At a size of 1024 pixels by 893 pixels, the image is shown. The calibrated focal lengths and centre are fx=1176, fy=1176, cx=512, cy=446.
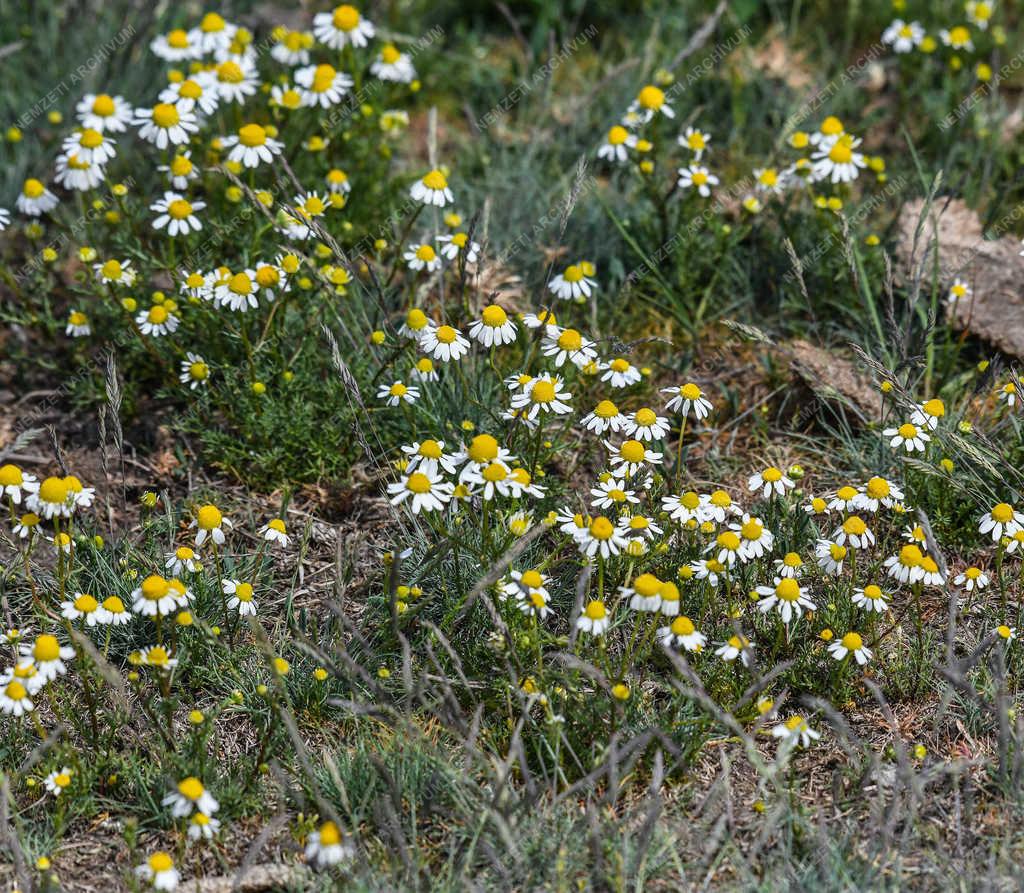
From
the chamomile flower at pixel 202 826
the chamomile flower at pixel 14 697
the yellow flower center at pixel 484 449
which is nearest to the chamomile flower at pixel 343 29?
the yellow flower center at pixel 484 449

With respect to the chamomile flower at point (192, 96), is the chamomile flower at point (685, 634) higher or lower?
lower

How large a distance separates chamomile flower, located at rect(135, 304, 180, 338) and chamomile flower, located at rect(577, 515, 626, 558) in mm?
1839

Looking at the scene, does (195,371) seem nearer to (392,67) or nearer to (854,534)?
(392,67)

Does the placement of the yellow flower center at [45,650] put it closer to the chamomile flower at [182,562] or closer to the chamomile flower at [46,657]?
the chamomile flower at [46,657]

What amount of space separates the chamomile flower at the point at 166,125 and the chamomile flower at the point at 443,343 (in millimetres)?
1410

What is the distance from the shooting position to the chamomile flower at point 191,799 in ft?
9.80

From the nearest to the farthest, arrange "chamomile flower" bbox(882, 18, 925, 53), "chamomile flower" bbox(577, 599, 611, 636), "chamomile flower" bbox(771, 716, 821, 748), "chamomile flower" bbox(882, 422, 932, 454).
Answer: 1. "chamomile flower" bbox(771, 716, 821, 748)
2. "chamomile flower" bbox(577, 599, 611, 636)
3. "chamomile flower" bbox(882, 422, 932, 454)
4. "chamomile flower" bbox(882, 18, 925, 53)

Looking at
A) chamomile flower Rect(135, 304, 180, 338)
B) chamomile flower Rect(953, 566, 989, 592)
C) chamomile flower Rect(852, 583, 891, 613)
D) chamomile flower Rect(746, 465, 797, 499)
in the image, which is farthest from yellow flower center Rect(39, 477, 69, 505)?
chamomile flower Rect(953, 566, 989, 592)

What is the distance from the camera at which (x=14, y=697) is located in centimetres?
309

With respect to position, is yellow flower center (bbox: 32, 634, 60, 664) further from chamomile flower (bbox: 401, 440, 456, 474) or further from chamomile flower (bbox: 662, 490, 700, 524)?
chamomile flower (bbox: 662, 490, 700, 524)

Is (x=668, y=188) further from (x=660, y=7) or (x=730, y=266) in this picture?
(x=660, y=7)

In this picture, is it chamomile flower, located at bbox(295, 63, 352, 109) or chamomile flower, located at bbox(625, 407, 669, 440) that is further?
chamomile flower, located at bbox(295, 63, 352, 109)

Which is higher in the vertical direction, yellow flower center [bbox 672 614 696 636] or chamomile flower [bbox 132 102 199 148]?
chamomile flower [bbox 132 102 199 148]

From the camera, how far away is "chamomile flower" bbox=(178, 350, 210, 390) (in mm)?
4270
